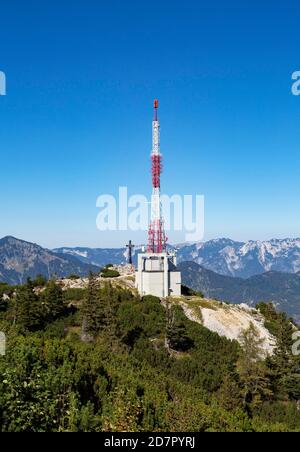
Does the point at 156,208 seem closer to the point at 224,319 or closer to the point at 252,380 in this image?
the point at 224,319

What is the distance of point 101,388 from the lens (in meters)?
25.9

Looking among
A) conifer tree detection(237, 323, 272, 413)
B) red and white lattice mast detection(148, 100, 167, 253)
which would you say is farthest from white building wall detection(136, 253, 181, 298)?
conifer tree detection(237, 323, 272, 413)

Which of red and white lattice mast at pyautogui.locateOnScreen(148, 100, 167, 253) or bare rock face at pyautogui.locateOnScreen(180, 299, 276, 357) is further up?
red and white lattice mast at pyautogui.locateOnScreen(148, 100, 167, 253)

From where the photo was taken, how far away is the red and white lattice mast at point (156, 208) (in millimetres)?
66562

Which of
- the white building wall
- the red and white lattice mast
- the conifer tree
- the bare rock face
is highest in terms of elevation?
the red and white lattice mast

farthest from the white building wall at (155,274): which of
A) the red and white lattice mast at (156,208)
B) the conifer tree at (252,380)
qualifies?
the conifer tree at (252,380)

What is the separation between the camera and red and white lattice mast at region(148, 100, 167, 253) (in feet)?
218

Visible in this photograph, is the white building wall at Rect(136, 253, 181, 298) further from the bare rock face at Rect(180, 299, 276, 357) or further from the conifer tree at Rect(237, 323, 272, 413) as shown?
the conifer tree at Rect(237, 323, 272, 413)

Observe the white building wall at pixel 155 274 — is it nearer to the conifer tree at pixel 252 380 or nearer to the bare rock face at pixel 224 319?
the bare rock face at pixel 224 319

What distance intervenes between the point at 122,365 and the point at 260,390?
54.7 ft

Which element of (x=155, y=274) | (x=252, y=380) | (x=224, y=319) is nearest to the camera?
(x=252, y=380)

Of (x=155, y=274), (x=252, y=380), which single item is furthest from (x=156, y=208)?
(x=252, y=380)

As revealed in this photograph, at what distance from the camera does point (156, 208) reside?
66.6 m
